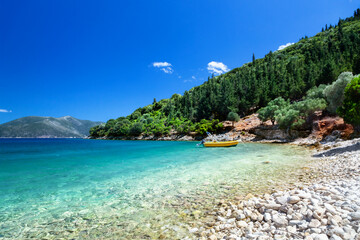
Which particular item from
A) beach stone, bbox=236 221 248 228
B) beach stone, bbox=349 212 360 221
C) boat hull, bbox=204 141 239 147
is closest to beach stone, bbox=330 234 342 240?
beach stone, bbox=349 212 360 221

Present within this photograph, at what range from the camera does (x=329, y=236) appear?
374cm

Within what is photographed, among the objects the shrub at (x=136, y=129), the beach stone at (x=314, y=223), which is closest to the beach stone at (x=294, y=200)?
the beach stone at (x=314, y=223)

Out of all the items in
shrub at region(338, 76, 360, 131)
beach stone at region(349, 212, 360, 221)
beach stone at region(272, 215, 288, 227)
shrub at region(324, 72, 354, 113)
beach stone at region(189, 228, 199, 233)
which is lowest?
beach stone at region(189, 228, 199, 233)

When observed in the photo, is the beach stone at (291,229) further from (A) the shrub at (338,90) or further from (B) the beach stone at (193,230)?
(A) the shrub at (338,90)

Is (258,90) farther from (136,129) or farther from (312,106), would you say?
(136,129)

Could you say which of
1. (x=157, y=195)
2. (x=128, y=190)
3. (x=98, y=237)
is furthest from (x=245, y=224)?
(x=128, y=190)

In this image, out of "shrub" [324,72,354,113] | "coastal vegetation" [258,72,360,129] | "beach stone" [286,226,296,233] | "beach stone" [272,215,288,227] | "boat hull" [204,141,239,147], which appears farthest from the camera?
"boat hull" [204,141,239,147]

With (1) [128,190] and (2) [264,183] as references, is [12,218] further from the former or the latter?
(2) [264,183]

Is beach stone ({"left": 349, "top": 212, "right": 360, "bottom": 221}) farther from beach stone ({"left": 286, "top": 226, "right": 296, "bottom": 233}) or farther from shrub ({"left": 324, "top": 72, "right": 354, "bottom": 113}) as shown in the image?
shrub ({"left": 324, "top": 72, "right": 354, "bottom": 113})

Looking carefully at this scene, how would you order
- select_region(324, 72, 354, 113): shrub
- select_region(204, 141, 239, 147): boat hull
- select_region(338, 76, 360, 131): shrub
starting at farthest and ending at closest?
1. select_region(204, 141, 239, 147): boat hull
2. select_region(324, 72, 354, 113): shrub
3. select_region(338, 76, 360, 131): shrub

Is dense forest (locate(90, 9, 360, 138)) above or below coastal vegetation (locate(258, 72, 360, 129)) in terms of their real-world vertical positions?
above

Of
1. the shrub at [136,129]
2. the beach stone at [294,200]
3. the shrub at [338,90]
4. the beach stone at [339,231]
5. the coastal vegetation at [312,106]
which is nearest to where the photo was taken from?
the beach stone at [339,231]

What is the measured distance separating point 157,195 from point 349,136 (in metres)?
33.8

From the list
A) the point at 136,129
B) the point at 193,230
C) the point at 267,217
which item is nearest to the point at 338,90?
the point at 267,217
